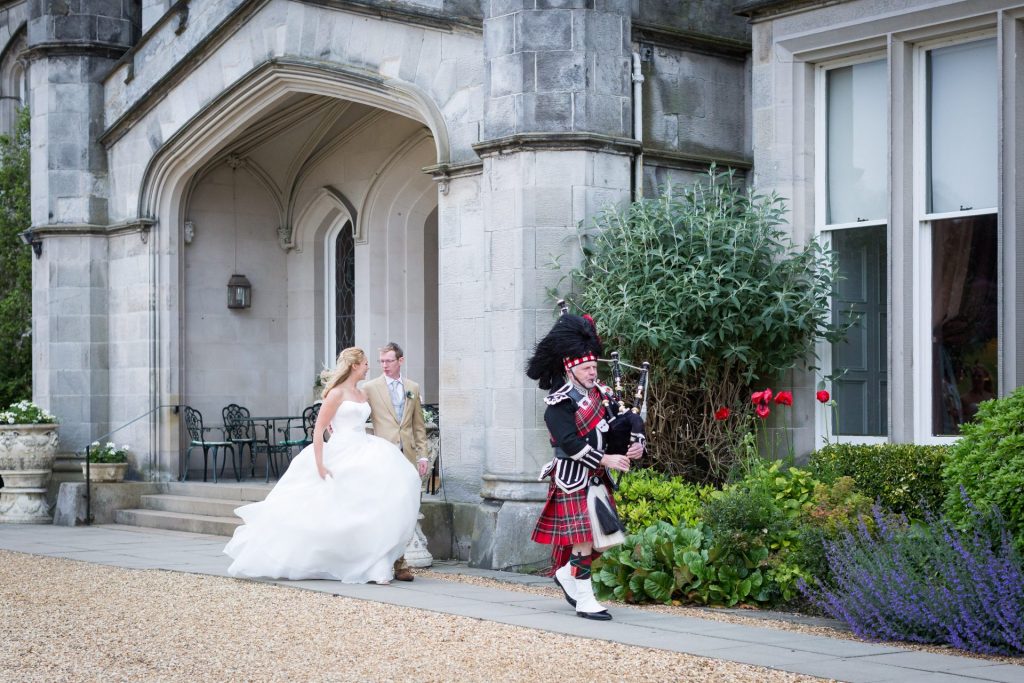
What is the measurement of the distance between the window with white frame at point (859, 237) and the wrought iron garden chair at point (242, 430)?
7662 millimetres

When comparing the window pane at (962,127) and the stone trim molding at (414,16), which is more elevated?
the stone trim molding at (414,16)

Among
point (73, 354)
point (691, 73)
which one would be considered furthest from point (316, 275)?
point (691, 73)

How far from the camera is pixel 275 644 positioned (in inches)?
303

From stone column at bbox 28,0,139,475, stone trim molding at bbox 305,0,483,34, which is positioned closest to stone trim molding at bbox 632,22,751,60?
stone trim molding at bbox 305,0,483,34

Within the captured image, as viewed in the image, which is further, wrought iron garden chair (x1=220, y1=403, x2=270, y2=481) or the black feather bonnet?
wrought iron garden chair (x1=220, y1=403, x2=270, y2=481)

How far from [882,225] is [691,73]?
2.24m

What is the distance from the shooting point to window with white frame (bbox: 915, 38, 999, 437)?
985 cm

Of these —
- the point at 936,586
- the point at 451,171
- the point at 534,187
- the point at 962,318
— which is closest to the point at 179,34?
the point at 451,171

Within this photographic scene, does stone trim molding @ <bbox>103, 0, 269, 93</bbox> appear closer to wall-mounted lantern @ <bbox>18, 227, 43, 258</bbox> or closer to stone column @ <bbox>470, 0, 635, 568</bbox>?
wall-mounted lantern @ <bbox>18, 227, 43, 258</bbox>

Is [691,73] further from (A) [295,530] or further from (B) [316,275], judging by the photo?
(B) [316,275]

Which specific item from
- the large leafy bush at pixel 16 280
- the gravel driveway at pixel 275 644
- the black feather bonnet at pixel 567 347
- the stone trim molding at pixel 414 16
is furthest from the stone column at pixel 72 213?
the black feather bonnet at pixel 567 347

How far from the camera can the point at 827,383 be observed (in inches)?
424

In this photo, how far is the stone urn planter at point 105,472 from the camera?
52.0 feet

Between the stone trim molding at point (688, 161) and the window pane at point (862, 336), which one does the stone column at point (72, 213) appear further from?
the window pane at point (862, 336)
